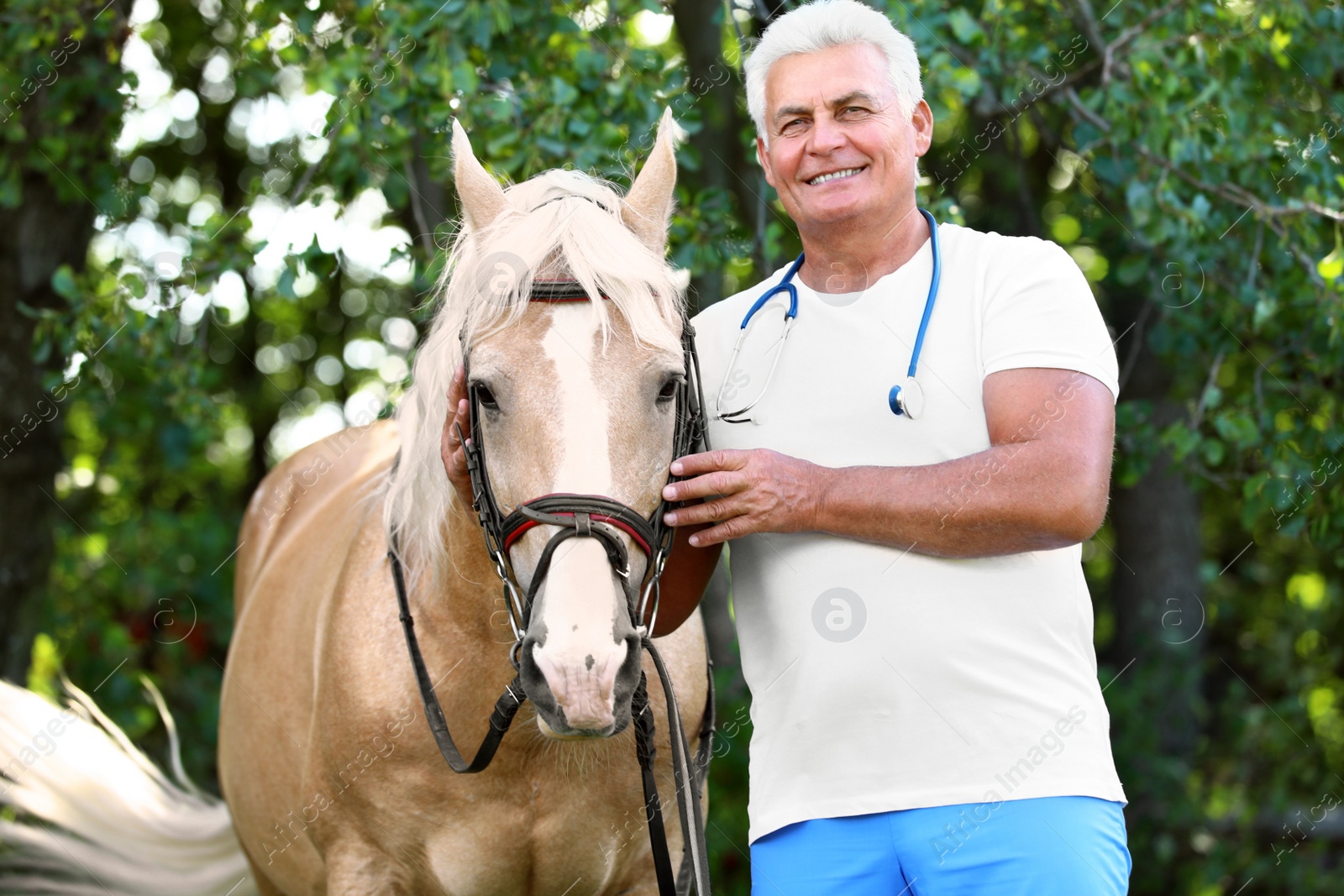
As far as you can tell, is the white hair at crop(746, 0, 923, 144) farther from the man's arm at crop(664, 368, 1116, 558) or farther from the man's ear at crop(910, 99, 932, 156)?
the man's arm at crop(664, 368, 1116, 558)

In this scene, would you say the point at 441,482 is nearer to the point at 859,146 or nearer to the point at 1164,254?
the point at 859,146

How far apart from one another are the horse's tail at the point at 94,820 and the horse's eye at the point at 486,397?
247 cm

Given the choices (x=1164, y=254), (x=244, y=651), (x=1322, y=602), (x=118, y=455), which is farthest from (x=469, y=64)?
(x=1322, y=602)

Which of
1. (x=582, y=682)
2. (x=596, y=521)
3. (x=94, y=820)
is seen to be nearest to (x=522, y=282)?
(x=596, y=521)

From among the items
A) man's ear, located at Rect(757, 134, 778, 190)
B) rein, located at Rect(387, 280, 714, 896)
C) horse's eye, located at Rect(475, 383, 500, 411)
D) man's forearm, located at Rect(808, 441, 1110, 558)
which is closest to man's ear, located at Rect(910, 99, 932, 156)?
man's ear, located at Rect(757, 134, 778, 190)

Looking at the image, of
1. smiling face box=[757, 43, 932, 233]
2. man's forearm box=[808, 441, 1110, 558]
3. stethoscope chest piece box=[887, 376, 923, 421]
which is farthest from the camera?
smiling face box=[757, 43, 932, 233]

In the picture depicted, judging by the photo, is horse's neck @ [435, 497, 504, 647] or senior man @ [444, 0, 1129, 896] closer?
senior man @ [444, 0, 1129, 896]

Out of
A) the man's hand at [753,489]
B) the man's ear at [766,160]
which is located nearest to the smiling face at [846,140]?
the man's ear at [766,160]

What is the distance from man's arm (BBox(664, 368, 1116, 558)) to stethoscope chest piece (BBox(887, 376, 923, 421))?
12 centimetres

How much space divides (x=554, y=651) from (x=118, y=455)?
27.6 ft

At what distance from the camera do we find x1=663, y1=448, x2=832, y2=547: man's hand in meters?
1.93

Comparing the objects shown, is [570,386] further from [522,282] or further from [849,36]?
[849,36]

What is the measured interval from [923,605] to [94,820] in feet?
10.8

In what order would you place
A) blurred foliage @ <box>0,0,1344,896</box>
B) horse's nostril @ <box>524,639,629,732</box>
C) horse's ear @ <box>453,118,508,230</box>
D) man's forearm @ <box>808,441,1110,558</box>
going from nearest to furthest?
horse's nostril @ <box>524,639,629,732</box>, man's forearm @ <box>808,441,1110,558</box>, horse's ear @ <box>453,118,508,230</box>, blurred foliage @ <box>0,0,1344,896</box>
